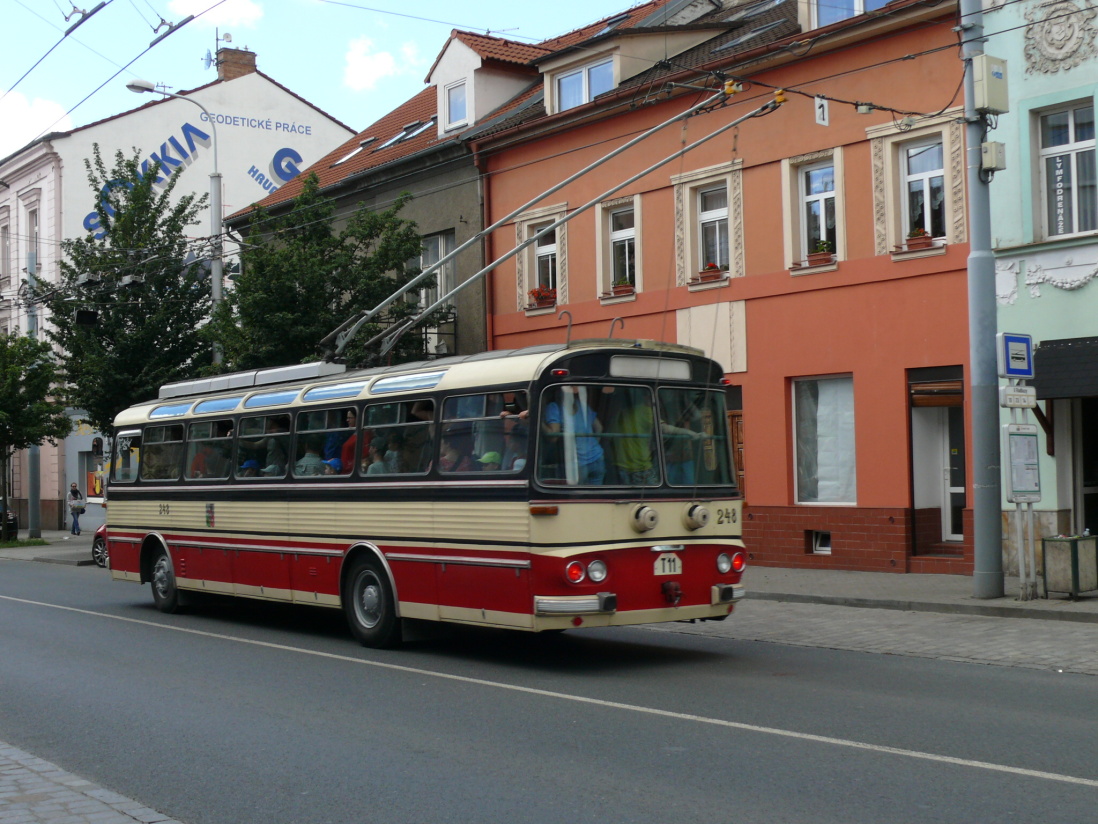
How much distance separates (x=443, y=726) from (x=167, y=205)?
24.8 meters

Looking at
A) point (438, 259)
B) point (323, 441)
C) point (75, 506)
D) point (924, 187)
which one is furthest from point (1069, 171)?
point (75, 506)

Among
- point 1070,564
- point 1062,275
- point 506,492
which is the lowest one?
point 1070,564

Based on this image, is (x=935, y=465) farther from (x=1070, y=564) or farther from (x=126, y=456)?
(x=126, y=456)

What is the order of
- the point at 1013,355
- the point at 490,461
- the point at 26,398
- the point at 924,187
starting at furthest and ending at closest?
the point at 26,398 → the point at 924,187 → the point at 1013,355 → the point at 490,461

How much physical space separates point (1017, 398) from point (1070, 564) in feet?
6.25

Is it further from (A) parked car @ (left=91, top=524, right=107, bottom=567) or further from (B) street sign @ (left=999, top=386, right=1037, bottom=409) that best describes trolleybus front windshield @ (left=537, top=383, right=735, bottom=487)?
(A) parked car @ (left=91, top=524, right=107, bottom=567)

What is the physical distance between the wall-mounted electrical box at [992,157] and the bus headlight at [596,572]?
292 inches

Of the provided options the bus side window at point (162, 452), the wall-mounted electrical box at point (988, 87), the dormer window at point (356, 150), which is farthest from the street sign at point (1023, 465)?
the dormer window at point (356, 150)

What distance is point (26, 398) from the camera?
35.6 meters

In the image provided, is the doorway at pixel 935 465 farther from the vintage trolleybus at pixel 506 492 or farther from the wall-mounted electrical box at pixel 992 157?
the vintage trolleybus at pixel 506 492

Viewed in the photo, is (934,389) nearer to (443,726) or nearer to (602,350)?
(602,350)

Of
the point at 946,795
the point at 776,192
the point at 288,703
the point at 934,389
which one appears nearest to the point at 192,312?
the point at 776,192

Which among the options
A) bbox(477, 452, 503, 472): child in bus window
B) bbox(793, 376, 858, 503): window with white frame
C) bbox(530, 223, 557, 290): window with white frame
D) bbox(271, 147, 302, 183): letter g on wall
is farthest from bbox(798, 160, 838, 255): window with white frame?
bbox(271, 147, 302, 183): letter g on wall

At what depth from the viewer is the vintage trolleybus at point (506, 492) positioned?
10516 millimetres
